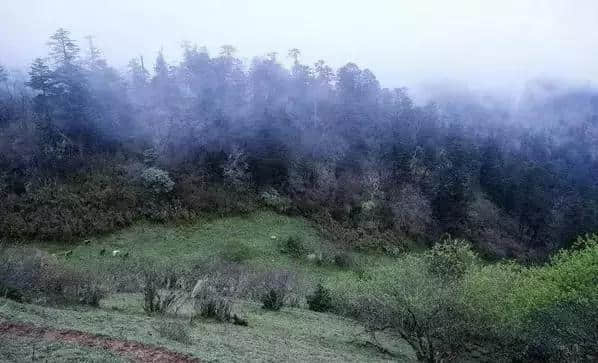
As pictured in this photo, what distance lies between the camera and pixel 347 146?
66938 millimetres

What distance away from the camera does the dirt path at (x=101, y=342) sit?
1141cm

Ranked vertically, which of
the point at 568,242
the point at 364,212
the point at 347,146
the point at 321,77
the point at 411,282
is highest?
the point at 321,77

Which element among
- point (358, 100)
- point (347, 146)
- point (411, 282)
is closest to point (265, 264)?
point (411, 282)

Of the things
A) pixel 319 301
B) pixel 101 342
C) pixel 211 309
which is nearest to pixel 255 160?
pixel 319 301

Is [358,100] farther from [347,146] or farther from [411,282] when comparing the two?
[411,282]

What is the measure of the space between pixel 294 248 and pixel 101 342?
33.6 metres

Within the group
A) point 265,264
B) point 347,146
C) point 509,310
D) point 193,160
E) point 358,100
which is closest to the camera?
point 509,310

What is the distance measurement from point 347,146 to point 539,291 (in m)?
49.6

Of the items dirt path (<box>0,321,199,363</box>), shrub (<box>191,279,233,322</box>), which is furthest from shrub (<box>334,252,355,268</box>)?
dirt path (<box>0,321,199,363</box>)

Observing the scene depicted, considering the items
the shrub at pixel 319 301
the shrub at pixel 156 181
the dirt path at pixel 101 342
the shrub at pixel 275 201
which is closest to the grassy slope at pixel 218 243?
the shrub at pixel 275 201

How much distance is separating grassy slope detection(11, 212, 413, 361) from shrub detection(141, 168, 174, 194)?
A: 4.69 meters

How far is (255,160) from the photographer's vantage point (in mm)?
55594

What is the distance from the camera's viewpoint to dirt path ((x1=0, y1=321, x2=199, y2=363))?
37.4ft

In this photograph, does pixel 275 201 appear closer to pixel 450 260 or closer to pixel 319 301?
pixel 319 301
